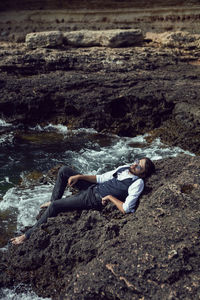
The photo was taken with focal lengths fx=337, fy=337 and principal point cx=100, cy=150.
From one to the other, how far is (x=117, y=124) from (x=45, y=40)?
16.8 ft

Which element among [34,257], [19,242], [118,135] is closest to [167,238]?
[34,257]

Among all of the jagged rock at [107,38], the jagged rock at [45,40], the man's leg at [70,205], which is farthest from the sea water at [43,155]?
the jagged rock at [107,38]

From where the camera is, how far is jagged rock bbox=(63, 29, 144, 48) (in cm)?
1248

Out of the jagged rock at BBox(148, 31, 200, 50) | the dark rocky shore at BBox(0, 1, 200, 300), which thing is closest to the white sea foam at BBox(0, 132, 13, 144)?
the dark rocky shore at BBox(0, 1, 200, 300)

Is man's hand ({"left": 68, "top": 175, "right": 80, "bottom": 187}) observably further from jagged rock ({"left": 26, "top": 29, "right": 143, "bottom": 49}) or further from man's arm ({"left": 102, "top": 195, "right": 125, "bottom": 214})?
jagged rock ({"left": 26, "top": 29, "right": 143, "bottom": 49})

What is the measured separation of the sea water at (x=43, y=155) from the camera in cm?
604

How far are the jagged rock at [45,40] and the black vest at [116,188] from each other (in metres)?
9.69

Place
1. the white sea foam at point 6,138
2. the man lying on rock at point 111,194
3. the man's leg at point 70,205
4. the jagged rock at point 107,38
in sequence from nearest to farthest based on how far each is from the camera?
the man lying on rock at point 111,194, the man's leg at point 70,205, the white sea foam at point 6,138, the jagged rock at point 107,38

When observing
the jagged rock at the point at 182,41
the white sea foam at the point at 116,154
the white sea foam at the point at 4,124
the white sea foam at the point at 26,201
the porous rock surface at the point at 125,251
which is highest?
the jagged rock at the point at 182,41

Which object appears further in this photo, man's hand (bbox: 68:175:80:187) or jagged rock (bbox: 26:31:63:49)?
jagged rock (bbox: 26:31:63:49)

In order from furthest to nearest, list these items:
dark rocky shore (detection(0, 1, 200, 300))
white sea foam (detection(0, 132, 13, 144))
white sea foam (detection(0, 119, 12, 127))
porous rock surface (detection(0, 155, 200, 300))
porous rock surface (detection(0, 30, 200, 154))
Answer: white sea foam (detection(0, 119, 12, 127)) → porous rock surface (detection(0, 30, 200, 154)) → white sea foam (detection(0, 132, 13, 144)) → dark rocky shore (detection(0, 1, 200, 300)) → porous rock surface (detection(0, 155, 200, 300))

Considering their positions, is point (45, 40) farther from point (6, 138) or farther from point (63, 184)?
point (63, 184)

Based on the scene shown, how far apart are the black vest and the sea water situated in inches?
62.3

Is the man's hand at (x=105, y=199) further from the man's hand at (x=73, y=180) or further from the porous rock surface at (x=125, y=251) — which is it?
the man's hand at (x=73, y=180)
